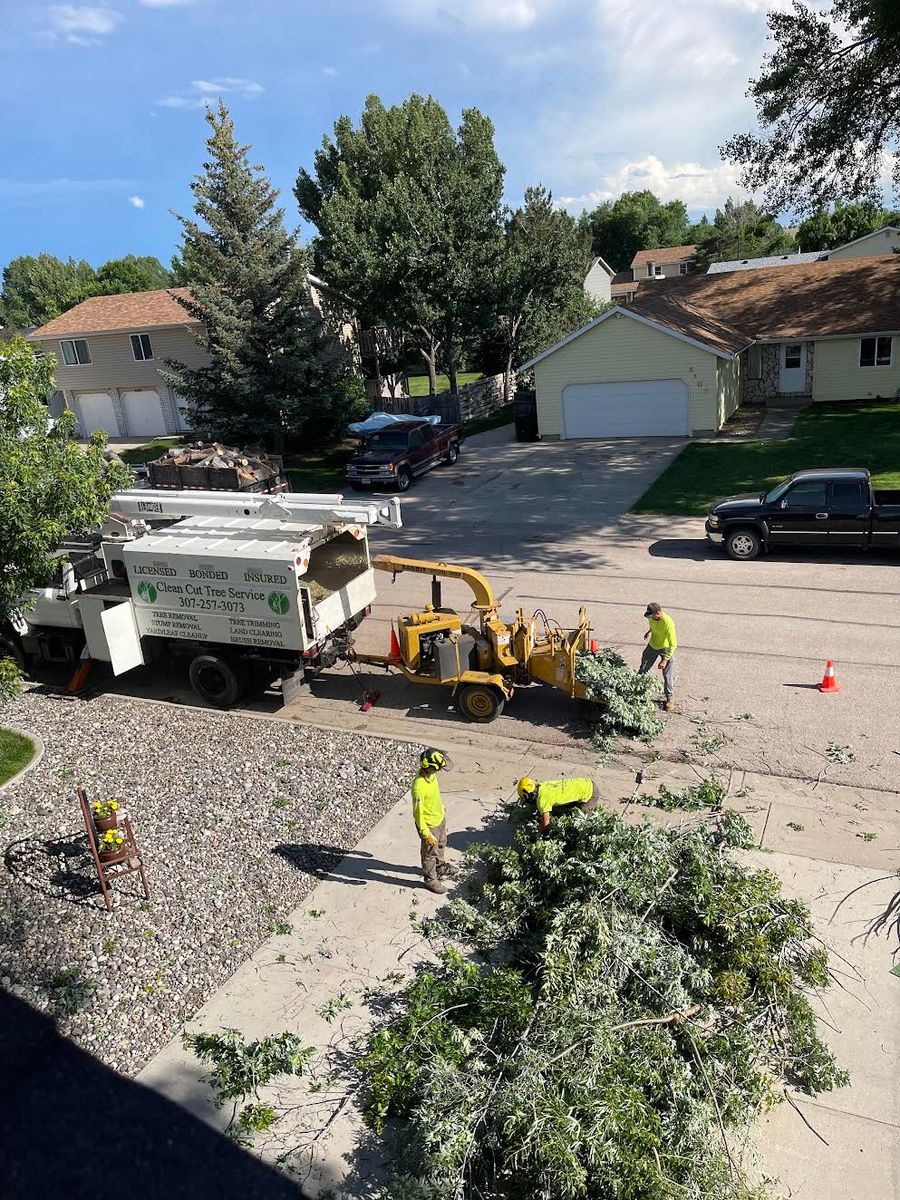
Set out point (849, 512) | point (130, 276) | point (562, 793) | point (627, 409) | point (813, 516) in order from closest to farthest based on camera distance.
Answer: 1. point (562, 793)
2. point (849, 512)
3. point (813, 516)
4. point (627, 409)
5. point (130, 276)

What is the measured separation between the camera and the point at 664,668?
37.8 feet

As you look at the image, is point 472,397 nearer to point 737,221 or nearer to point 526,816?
point 526,816

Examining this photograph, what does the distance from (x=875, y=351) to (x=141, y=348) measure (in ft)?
98.2

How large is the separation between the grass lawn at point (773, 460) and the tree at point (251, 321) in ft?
40.9

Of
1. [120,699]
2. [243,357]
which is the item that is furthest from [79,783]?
[243,357]

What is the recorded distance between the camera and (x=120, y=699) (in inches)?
527

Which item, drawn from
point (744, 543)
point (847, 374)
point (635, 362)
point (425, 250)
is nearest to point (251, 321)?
point (425, 250)

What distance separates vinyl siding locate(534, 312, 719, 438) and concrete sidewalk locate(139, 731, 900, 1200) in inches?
827

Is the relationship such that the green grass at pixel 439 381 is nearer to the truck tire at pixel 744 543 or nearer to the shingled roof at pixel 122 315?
the shingled roof at pixel 122 315

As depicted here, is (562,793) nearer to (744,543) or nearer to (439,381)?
(744,543)

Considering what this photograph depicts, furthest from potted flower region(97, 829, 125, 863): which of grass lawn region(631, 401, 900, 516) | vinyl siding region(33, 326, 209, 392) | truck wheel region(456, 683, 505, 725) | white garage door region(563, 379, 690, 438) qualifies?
vinyl siding region(33, 326, 209, 392)

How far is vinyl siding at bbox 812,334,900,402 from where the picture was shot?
102 ft

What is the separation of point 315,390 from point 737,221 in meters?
72.5

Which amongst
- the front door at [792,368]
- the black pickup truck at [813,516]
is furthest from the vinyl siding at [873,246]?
the black pickup truck at [813,516]
